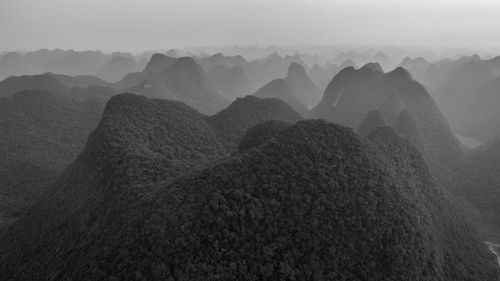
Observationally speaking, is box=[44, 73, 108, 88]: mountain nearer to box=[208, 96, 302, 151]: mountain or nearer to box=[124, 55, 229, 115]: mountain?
box=[124, 55, 229, 115]: mountain

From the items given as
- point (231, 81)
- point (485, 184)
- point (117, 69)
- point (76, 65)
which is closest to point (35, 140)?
point (485, 184)

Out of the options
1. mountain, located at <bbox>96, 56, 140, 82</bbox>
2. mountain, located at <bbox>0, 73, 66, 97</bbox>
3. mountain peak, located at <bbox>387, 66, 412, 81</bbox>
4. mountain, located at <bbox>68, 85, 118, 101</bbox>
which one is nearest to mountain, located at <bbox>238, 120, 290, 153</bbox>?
mountain peak, located at <bbox>387, 66, 412, 81</bbox>

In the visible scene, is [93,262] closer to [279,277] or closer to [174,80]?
[279,277]

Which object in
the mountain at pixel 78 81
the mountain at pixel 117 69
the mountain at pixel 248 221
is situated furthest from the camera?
the mountain at pixel 117 69

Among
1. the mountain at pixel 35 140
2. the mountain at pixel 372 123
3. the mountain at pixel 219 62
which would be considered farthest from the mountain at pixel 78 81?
the mountain at pixel 372 123

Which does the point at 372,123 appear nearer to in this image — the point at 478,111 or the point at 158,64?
the point at 478,111

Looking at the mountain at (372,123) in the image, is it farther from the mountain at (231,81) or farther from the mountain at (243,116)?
the mountain at (231,81)

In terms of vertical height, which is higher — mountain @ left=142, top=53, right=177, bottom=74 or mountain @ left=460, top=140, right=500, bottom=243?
mountain @ left=142, top=53, right=177, bottom=74
